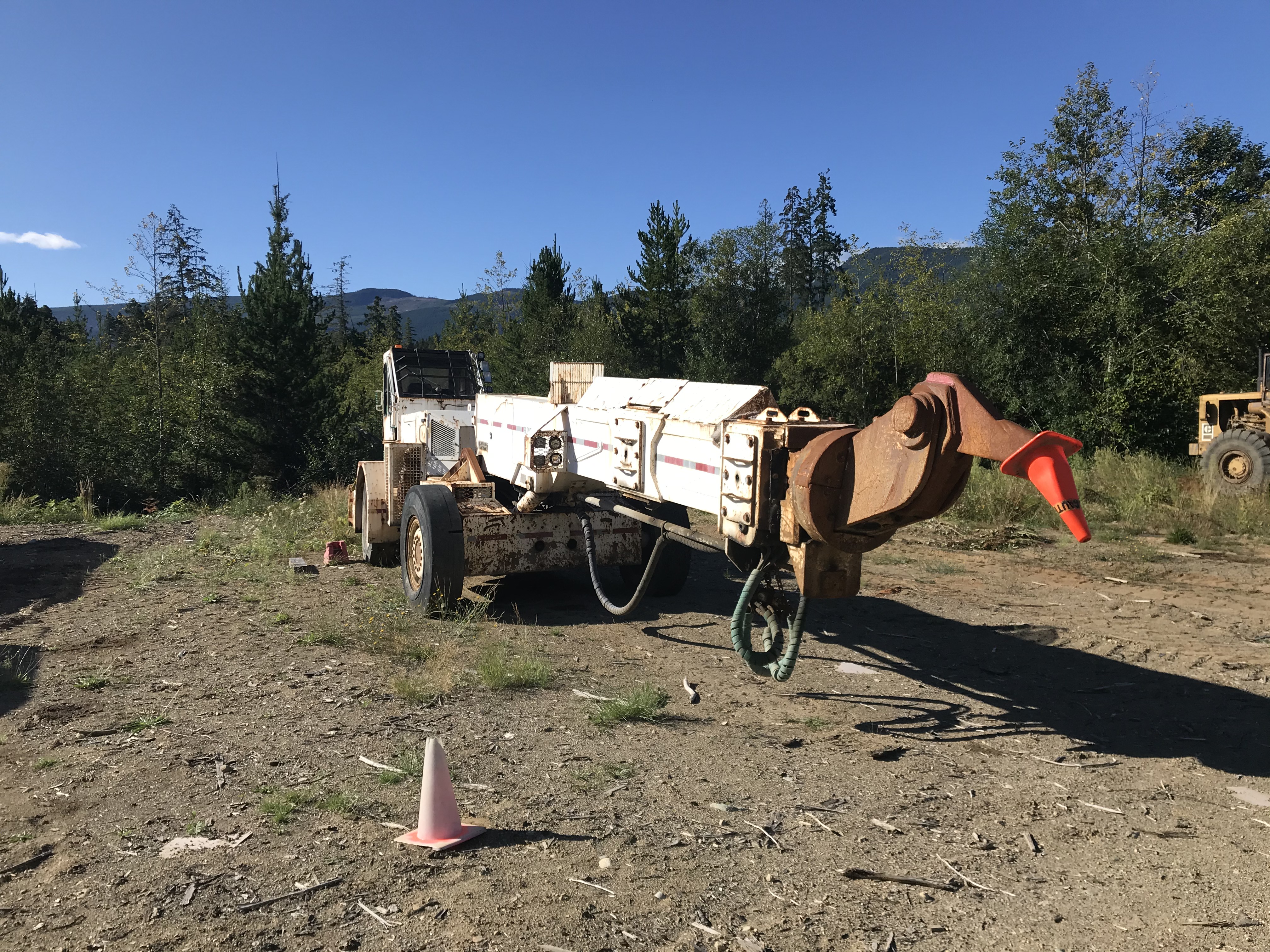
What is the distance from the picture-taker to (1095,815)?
4.32 meters

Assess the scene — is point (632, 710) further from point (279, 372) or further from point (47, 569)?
point (279, 372)

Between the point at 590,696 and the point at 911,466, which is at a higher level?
the point at 911,466

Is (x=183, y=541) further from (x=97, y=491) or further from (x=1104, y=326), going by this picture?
(x=1104, y=326)

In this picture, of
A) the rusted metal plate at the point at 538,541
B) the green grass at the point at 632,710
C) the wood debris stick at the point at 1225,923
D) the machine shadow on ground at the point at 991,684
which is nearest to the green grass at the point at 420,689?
the green grass at the point at 632,710

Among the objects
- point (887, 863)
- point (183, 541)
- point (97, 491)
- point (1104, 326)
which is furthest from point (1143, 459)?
point (97, 491)

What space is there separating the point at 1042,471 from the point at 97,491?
19.7 m

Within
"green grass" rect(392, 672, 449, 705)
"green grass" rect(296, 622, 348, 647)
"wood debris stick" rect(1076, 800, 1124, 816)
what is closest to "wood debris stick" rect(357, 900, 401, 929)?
"green grass" rect(392, 672, 449, 705)

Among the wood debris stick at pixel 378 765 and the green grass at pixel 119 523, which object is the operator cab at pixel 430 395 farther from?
the green grass at pixel 119 523

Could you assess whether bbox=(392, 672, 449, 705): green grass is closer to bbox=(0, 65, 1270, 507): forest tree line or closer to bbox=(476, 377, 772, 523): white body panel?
bbox=(476, 377, 772, 523): white body panel

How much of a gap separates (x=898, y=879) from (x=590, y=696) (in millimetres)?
2705

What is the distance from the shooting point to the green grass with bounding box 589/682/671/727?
549 cm

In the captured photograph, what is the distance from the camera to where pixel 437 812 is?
12.6ft

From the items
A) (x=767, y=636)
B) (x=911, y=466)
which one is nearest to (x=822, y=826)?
(x=767, y=636)

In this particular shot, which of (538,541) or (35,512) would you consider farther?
(35,512)
